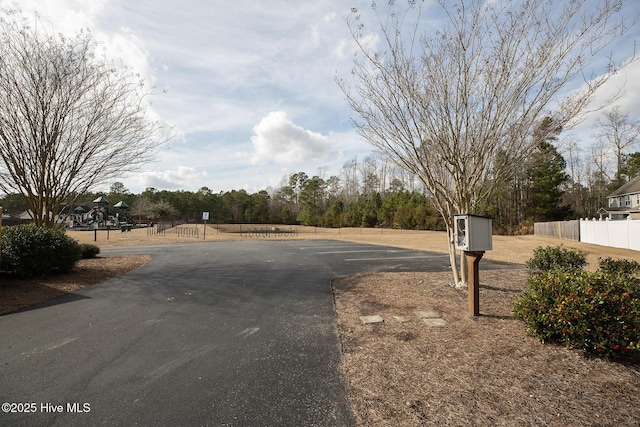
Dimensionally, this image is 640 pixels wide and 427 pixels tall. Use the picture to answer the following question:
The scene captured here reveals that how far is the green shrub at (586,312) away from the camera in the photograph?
9.67 ft

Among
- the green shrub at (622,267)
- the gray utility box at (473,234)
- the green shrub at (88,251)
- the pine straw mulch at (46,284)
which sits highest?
the gray utility box at (473,234)

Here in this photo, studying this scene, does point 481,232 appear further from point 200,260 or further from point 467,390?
point 200,260

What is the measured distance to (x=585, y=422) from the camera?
2070 millimetres

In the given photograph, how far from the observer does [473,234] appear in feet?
14.9

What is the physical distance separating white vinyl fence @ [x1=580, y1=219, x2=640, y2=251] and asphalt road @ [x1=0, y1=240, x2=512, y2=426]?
16671 millimetres

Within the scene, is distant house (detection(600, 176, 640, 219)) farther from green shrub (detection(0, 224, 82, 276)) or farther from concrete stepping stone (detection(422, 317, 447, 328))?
green shrub (detection(0, 224, 82, 276))

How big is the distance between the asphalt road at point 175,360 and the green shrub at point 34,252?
84.0 inches

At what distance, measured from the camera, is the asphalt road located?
231cm

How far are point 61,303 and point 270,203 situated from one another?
1935 inches

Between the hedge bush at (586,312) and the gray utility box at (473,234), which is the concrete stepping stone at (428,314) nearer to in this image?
the gray utility box at (473,234)

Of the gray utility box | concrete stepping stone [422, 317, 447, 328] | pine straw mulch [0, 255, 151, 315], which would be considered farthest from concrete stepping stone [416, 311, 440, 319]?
pine straw mulch [0, 255, 151, 315]

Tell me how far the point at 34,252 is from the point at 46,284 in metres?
0.97

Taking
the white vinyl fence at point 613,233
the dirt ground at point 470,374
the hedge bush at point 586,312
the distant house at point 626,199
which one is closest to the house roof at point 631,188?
the distant house at point 626,199

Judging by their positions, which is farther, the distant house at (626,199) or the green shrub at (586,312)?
the distant house at (626,199)
